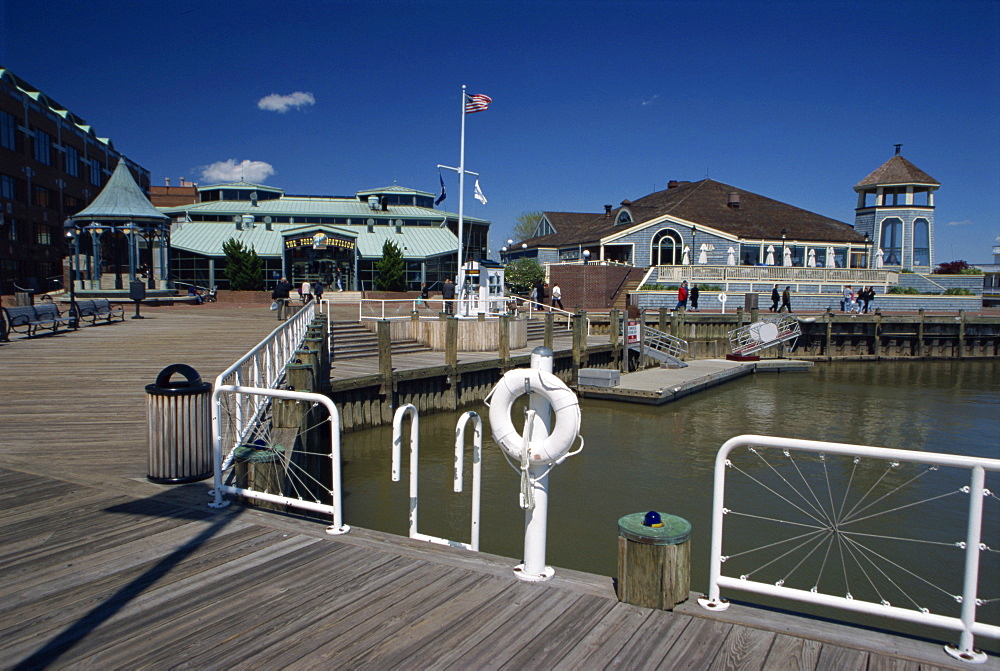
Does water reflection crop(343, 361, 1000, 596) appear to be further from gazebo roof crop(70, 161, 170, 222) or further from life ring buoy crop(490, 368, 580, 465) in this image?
gazebo roof crop(70, 161, 170, 222)

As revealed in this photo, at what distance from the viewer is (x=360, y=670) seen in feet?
11.8

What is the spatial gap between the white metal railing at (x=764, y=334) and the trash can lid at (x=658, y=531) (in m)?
28.6

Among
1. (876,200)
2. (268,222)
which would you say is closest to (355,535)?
(268,222)

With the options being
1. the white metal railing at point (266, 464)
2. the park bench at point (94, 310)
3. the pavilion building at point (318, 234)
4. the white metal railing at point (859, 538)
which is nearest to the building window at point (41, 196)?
the pavilion building at point (318, 234)

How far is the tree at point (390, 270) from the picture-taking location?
3928 cm

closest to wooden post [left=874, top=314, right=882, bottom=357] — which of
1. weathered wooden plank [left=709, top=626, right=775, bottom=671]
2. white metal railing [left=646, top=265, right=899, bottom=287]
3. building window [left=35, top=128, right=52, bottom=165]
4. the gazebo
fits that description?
white metal railing [left=646, top=265, right=899, bottom=287]

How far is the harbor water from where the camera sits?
10570 mm

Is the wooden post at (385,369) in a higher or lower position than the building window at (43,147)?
Result: lower

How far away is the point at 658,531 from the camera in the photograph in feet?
14.1

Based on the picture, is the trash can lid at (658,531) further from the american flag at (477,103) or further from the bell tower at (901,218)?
the bell tower at (901,218)

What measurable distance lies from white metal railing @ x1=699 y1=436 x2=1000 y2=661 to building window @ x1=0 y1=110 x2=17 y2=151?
135 feet

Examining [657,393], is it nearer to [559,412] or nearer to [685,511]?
[685,511]

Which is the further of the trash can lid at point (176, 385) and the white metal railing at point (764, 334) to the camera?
the white metal railing at point (764, 334)

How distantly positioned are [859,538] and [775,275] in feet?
110
